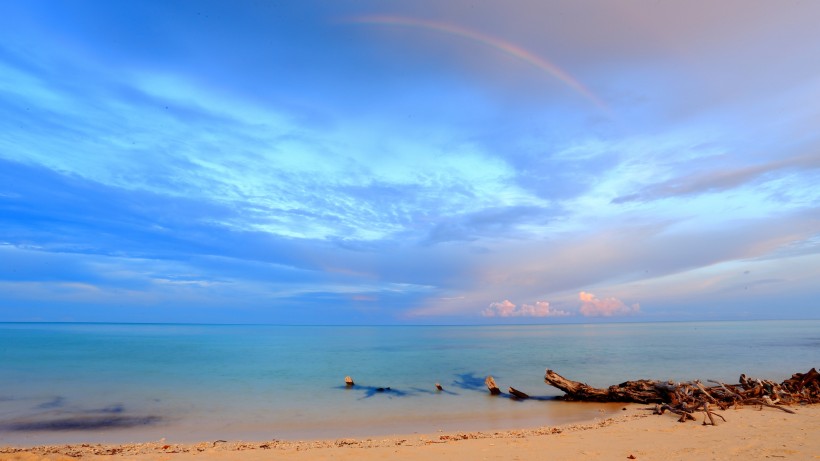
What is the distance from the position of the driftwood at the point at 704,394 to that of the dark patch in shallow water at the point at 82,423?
18.3 meters

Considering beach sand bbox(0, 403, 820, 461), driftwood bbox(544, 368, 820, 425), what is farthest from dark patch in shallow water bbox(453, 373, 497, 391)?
beach sand bbox(0, 403, 820, 461)

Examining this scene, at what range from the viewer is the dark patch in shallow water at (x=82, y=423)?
1661 centimetres

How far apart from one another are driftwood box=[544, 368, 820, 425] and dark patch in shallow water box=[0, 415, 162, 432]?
18312 mm

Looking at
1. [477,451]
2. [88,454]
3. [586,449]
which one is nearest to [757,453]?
[586,449]

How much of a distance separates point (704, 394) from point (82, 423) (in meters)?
24.1

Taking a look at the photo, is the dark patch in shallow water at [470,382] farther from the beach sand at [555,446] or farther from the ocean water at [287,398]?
the beach sand at [555,446]

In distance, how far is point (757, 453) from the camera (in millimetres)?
10180

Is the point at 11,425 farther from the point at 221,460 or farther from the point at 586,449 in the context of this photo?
the point at 586,449

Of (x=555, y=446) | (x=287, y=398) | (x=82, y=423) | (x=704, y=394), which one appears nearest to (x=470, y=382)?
(x=287, y=398)

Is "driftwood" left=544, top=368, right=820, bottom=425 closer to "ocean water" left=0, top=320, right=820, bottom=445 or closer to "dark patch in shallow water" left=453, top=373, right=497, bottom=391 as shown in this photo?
"ocean water" left=0, top=320, right=820, bottom=445

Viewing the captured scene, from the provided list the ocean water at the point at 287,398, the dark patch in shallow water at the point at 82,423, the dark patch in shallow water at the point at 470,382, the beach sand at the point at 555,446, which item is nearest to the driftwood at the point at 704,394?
the beach sand at the point at 555,446

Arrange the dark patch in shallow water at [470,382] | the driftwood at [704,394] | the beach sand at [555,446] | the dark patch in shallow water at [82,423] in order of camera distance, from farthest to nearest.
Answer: the dark patch in shallow water at [470,382] → the dark patch in shallow water at [82,423] → the driftwood at [704,394] → the beach sand at [555,446]

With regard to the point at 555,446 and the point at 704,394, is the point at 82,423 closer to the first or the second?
the point at 555,446

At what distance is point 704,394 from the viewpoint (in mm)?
17281
